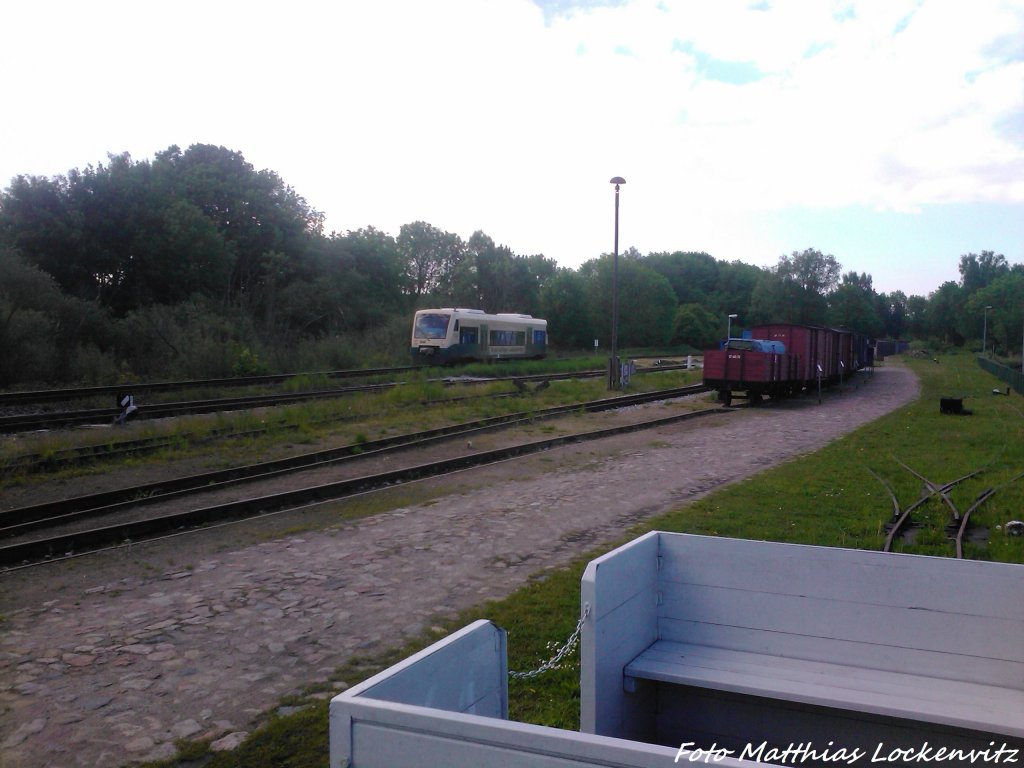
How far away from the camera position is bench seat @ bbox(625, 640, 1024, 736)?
3.32 m

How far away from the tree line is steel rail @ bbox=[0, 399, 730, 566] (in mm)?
16680

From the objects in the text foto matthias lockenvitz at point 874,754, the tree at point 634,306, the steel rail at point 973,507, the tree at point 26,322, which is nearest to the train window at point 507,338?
the tree at point 26,322

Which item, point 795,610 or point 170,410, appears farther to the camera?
point 170,410

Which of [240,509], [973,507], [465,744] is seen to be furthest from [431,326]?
[465,744]

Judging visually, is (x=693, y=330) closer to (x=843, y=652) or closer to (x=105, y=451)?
(x=105, y=451)

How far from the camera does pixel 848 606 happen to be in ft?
12.7

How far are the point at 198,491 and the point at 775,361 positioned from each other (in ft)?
65.9

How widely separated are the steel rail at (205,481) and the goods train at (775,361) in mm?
8734

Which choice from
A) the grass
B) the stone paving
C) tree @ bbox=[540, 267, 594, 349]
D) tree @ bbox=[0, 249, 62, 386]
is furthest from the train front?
tree @ bbox=[540, 267, 594, 349]

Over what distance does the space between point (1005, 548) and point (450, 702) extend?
24.6 ft

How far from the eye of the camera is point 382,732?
2.15 meters

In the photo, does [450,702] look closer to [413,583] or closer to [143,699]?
[143,699]

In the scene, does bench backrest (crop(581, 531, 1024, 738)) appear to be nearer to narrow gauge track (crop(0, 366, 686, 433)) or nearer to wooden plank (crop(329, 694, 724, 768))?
wooden plank (crop(329, 694, 724, 768))

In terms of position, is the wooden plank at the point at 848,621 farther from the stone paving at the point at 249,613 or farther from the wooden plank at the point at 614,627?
the stone paving at the point at 249,613
